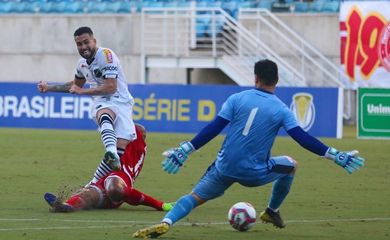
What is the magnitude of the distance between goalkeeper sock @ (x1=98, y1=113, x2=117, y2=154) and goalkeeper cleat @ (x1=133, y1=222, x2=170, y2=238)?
8.12ft

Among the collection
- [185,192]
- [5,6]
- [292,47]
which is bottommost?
[292,47]

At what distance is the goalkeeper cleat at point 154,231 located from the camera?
36.9ft

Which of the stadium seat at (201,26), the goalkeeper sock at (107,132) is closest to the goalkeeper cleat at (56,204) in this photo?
the goalkeeper sock at (107,132)

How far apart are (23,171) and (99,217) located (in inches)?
251

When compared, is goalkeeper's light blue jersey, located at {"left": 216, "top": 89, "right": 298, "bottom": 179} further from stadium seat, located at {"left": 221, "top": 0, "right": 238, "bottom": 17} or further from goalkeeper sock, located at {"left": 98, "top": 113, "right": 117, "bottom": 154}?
stadium seat, located at {"left": 221, "top": 0, "right": 238, "bottom": 17}

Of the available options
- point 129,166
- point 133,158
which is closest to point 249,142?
point 129,166

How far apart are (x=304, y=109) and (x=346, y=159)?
18.1 metres

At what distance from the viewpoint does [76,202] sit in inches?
545

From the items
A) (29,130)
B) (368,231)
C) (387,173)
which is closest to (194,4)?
(29,130)

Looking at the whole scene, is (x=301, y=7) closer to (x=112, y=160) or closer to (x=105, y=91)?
(x=105, y=91)

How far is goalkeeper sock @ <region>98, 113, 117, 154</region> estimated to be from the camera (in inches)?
545

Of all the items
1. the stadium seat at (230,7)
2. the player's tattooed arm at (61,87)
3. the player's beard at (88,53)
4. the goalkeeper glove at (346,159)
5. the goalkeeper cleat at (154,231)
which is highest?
the player's beard at (88,53)

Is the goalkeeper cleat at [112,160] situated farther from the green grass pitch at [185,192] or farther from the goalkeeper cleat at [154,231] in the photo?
the goalkeeper cleat at [154,231]

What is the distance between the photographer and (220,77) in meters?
39.5
